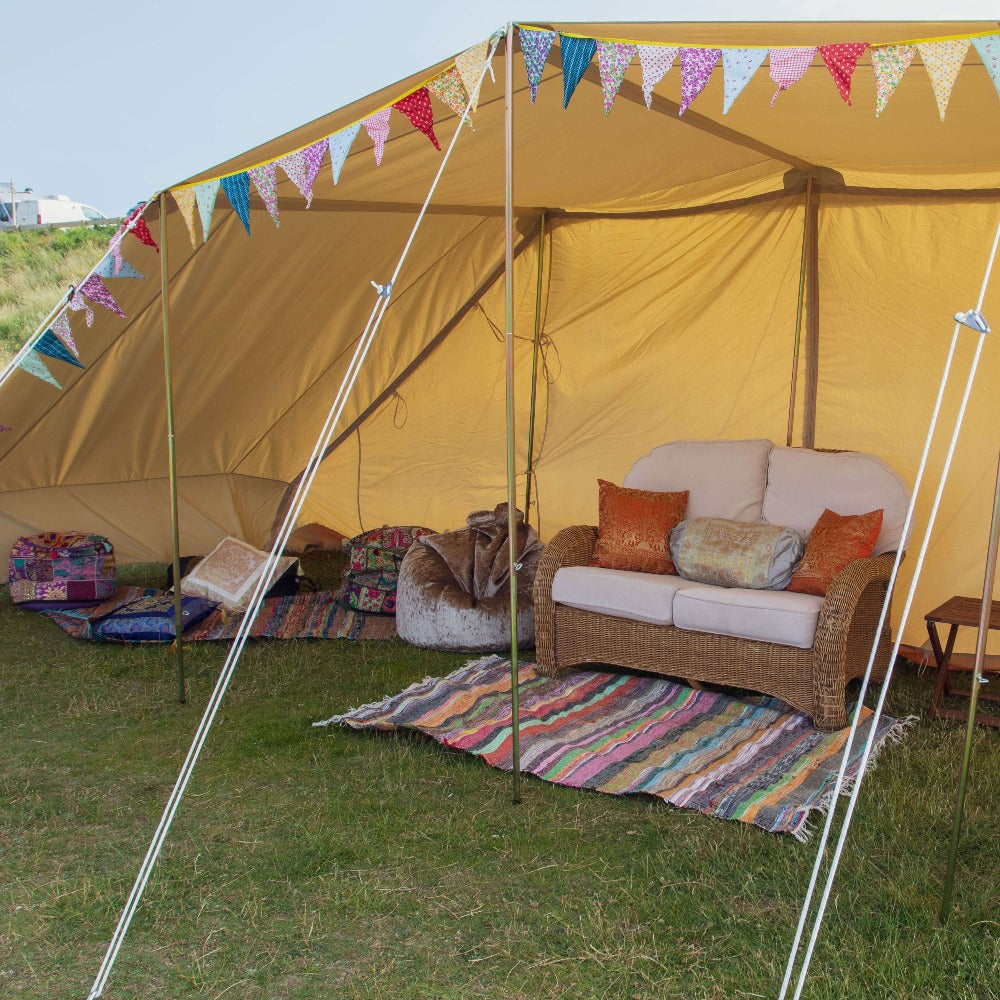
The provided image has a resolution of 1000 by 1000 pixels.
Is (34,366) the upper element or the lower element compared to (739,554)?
upper

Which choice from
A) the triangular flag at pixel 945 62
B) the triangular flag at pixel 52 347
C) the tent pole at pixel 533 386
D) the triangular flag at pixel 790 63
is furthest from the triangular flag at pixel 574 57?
the tent pole at pixel 533 386

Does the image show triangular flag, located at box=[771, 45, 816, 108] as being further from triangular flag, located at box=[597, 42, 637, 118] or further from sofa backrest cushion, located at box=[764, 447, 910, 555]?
sofa backrest cushion, located at box=[764, 447, 910, 555]

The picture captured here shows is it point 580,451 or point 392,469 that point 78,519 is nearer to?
point 392,469

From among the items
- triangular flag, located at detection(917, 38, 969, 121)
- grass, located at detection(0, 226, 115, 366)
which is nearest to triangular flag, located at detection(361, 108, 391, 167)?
triangular flag, located at detection(917, 38, 969, 121)

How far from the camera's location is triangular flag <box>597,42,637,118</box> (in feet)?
8.24

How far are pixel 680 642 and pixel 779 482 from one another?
0.88 metres

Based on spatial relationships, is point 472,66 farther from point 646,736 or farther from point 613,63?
point 646,736

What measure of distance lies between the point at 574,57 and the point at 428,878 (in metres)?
1.97

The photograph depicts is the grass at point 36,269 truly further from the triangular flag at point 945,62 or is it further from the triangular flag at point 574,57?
the triangular flag at point 945,62

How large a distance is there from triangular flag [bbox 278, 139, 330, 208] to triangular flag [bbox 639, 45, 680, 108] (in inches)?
39.3

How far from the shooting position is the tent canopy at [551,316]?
145 inches

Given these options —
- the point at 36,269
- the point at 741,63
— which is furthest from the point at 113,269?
the point at 36,269

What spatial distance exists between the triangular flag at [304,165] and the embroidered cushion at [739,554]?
1.99 metres

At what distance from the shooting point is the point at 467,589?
476 cm
